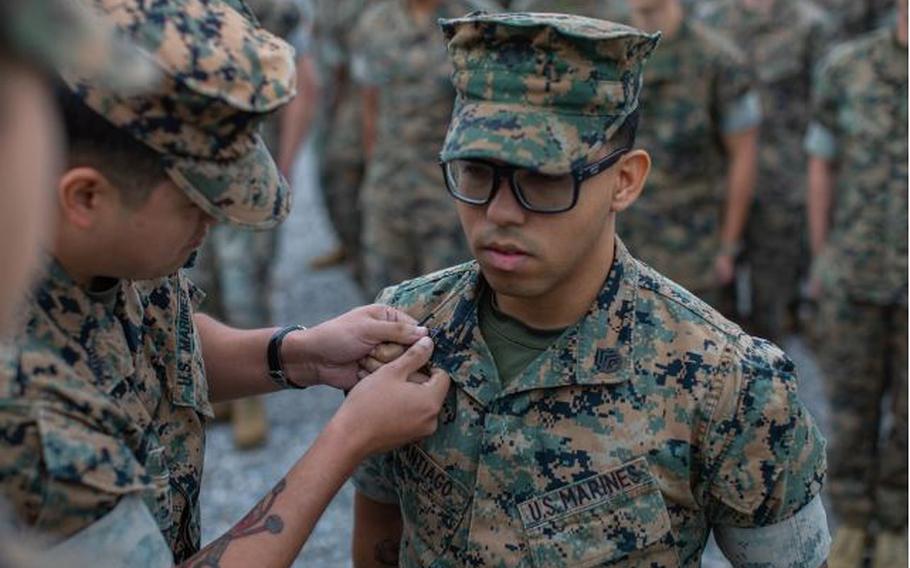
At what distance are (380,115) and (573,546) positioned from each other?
3.92m

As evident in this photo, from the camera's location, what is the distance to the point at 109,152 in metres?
1.70

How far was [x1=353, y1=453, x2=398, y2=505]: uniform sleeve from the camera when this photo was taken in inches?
95.8

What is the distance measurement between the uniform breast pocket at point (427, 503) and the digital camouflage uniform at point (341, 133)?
5.24 m

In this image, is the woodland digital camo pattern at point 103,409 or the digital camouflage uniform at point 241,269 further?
the digital camouflage uniform at point 241,269

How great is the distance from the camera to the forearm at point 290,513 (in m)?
1.96

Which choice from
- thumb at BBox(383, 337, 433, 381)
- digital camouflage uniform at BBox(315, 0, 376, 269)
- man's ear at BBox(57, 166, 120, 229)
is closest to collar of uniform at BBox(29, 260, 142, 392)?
man's ear at BBox(57, 166, 120, 229)

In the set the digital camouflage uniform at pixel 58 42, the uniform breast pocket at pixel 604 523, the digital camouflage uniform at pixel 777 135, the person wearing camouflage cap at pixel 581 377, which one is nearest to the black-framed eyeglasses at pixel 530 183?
the person wearing camouflage cap at pixel 581 377

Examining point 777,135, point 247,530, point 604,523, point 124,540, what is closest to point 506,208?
point 604,523

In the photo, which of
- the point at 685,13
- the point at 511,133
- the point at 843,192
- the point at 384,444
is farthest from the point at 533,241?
the point at 685,13

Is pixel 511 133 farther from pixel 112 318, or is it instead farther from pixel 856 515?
pixel 856 515

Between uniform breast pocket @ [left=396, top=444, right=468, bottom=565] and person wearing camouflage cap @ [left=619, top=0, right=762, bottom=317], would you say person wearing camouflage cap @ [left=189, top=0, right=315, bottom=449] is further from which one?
uniform breast pocket @ [left=396, top=444, right=468, bottom=565]

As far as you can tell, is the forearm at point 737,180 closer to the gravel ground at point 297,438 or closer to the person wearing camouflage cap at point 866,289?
the person wearing camouflage cap at point 866,289

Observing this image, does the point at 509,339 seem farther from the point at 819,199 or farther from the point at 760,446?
the point at 819,199

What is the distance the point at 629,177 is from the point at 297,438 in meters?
3.87
